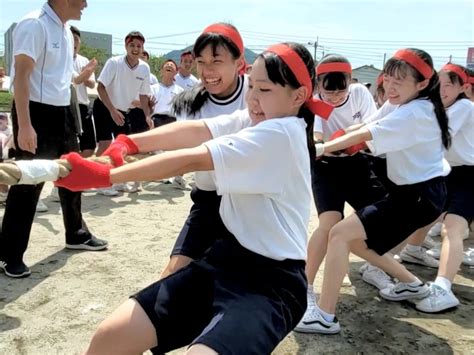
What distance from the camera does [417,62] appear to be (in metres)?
3.05

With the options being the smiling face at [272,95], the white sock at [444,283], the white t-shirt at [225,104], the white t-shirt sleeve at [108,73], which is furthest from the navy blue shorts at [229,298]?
the white t-shirt sleeve at [108,73]

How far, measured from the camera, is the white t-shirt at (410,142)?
9.69 feet

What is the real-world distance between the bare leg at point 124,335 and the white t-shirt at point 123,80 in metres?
4.82

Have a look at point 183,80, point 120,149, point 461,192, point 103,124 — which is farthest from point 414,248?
point 183,80

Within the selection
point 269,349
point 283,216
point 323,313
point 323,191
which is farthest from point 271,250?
point 323,191

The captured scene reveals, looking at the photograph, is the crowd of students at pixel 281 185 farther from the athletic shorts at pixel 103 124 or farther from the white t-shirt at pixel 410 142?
the athletic shorts at pixel 103 124

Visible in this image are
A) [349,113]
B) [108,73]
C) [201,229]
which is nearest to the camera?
[201,229]

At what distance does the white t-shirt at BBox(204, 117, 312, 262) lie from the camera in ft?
5.65

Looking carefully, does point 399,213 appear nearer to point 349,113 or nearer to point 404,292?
point 404,292

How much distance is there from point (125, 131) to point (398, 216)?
4159 millimetres

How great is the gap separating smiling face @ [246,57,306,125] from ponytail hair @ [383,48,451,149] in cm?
140

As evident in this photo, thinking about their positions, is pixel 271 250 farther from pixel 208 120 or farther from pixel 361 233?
pixel 361 233

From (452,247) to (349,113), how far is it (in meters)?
1.18

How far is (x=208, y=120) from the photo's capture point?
7.77 feet
